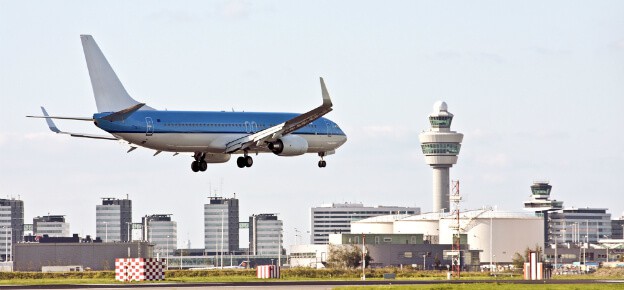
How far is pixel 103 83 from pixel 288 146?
17102 millimetres

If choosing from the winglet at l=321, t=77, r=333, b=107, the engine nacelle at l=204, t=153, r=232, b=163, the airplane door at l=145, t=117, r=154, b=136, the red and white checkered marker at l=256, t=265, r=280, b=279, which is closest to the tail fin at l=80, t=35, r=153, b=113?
the airplane door at l=145, t=117, r=154, b=136

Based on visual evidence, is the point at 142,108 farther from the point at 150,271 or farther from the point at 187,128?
the point at 150,271

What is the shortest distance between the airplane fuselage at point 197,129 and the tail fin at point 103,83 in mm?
2066

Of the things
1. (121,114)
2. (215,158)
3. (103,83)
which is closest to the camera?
(121,114)

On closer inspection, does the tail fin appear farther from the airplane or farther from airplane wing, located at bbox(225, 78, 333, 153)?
airplane wing, located at bbox(225, 78, 333, 153)

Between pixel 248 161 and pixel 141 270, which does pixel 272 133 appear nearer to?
pixel 248 161

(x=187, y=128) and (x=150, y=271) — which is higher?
(x=187, y=128)

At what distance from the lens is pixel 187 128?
11131 cm

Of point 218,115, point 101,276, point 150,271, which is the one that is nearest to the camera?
point 150,271

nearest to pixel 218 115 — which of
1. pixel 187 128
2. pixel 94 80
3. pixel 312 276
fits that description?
pixel 187 128

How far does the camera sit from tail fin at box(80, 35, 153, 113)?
110750 mm

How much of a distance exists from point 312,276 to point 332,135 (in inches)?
731

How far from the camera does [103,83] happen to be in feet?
365

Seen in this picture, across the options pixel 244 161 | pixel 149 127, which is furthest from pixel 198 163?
pixel 149 127
